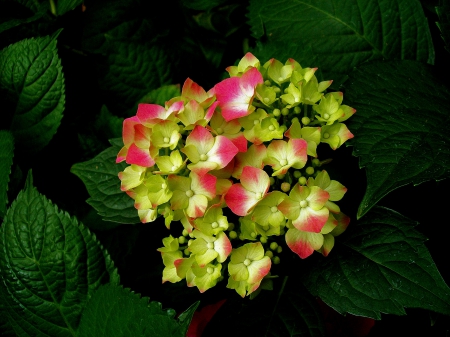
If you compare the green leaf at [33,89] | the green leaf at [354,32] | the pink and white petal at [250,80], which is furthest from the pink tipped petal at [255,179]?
the green leaf at [33,89]

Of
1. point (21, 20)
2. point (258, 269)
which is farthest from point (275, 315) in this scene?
point (21, 20)

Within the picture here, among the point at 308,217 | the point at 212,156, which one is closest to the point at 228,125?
the point at 212,156

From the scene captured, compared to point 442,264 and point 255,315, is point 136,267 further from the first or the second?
point 442,264

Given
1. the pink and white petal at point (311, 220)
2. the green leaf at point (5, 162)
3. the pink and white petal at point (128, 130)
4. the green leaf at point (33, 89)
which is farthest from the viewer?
the green leaf at point (33, 89)

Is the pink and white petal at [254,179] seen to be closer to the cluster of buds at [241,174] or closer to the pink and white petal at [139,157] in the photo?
Answer: the cluster of buds at [241,174]

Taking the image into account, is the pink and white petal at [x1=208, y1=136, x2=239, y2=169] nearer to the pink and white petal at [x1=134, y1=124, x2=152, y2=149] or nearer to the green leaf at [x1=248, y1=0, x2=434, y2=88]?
the pink and white petal at [x1=134, y1=124, x2=152, y2=149]

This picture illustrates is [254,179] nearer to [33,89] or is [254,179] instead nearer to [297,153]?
[297,153]

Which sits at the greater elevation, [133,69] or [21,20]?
[21,20]

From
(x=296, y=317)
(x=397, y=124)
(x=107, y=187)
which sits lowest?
(x=296, y=317)
